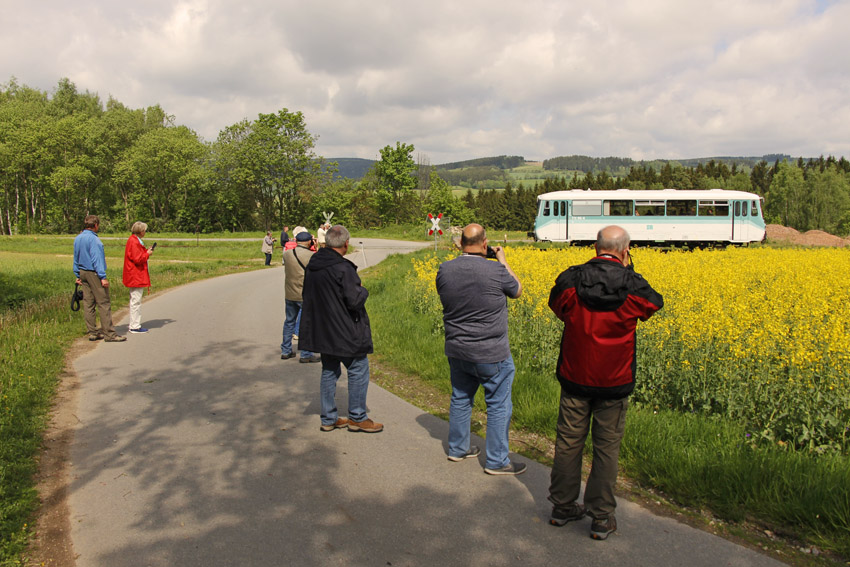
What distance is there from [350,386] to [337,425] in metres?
0.43

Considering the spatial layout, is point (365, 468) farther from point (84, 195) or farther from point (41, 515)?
point (84, 195)

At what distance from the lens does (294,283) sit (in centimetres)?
905

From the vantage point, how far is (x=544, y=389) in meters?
6.43

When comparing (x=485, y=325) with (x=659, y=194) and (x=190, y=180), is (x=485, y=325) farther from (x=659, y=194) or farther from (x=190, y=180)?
(x=190, y=180)

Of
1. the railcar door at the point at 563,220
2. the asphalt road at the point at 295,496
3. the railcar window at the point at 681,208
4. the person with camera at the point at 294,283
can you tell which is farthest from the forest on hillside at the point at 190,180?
the asphalt road at the point at 295,496

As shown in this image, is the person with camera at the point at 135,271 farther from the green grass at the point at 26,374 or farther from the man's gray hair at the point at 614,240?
the man's gray hair at the point at 614,240

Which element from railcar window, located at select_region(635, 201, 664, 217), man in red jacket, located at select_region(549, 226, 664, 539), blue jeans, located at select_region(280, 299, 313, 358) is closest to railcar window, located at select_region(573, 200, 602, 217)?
railcar window, located at select_region(635, 201, 664, 217)

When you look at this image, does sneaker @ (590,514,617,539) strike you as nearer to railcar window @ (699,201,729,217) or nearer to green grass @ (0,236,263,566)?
green grass @ (0,236,263,566)

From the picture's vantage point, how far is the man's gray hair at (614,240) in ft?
12.4

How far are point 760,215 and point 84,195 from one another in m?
68.9

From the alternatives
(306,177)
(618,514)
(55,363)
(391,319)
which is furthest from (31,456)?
(306,177)

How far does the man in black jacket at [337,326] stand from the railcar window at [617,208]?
30055 millimetres

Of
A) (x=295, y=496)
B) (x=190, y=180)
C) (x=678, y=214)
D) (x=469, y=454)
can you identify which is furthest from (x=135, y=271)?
(x=190, y=180)

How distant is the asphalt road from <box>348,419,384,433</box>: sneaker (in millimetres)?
61
